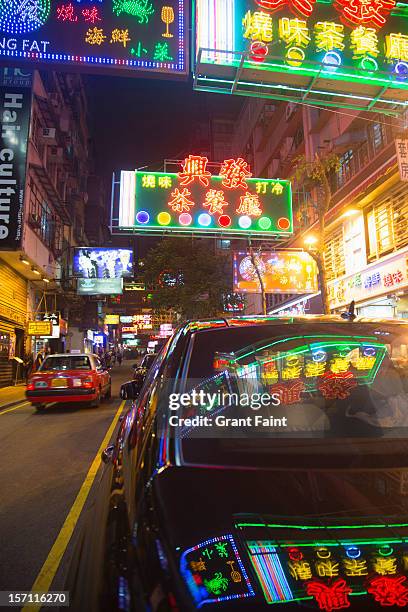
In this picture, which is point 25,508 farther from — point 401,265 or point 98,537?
point 401,265

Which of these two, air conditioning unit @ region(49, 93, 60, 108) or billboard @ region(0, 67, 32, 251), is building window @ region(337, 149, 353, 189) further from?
air conditioning unit @ region(49, 93, 60, 108)

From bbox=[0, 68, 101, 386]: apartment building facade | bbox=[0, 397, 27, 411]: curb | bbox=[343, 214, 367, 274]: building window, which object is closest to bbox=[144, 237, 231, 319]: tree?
bbox=[0, 68, 101, 386]: apartment building facade

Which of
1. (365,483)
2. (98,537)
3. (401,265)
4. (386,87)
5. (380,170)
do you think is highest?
(380,170)

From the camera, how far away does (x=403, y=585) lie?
983 mm

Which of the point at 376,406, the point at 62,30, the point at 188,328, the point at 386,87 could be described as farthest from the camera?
the point at 386,87

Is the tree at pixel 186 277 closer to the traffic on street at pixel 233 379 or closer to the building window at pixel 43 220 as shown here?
the building window at pixel 43 220

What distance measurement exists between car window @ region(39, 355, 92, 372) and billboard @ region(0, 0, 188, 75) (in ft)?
25.9

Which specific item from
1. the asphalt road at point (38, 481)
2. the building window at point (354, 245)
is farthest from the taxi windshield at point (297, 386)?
the building window at point (354, 245)

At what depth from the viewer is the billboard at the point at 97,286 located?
28875mm

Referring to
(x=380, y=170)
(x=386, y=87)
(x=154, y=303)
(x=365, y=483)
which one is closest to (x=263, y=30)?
(x=386, y=87)

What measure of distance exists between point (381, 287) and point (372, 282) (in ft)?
1.94

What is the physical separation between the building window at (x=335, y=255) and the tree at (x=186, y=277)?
9.62 m

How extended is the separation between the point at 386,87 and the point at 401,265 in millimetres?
6443

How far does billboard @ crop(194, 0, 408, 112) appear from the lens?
6.46m
